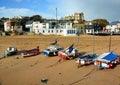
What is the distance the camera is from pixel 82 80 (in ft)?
67.8

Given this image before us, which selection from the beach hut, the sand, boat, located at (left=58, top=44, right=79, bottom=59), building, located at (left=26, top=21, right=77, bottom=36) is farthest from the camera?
building, located at (left=26, top=21, right=77, bottom=36)

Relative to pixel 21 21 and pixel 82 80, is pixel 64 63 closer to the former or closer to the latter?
pixel 82 80

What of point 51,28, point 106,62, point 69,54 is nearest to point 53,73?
point 69,54

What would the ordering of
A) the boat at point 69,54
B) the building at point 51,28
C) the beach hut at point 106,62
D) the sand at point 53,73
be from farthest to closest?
the building at point 51,28
the boat at point 69,54
the beach hut at point 106,62
the sand at point 53,73

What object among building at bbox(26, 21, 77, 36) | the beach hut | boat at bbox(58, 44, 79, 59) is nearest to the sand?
the beach hut

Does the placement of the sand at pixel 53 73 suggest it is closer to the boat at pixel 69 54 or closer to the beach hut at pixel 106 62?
the beach hut at pixel 106 62

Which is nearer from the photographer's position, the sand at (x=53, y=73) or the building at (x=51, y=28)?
the sand at (x=53, y=73)

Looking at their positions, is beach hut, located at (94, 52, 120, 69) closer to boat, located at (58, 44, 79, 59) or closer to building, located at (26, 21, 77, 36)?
boat, located at (58, 44, 79, 59)

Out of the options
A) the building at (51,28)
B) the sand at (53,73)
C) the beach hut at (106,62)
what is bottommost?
the sand at (53,73)

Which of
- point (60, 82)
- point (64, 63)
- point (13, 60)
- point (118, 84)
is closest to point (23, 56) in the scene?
point (13, 60)

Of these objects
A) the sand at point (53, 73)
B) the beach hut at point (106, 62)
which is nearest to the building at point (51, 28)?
the sand at point (53, 73)

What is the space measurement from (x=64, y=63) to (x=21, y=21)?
278 feet

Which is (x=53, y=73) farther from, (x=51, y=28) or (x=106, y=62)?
(x=51, y=28)

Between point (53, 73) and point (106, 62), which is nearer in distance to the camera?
point (106, 62)
